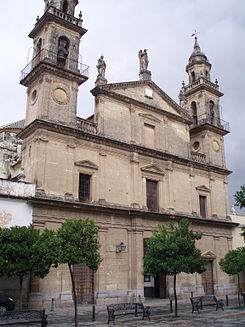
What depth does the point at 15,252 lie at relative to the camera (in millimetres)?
15211

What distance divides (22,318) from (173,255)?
7552 mm

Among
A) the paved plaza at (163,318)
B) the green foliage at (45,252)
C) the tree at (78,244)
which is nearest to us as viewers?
the tree at (78,244)

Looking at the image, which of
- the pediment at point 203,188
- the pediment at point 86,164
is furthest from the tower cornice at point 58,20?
the pediment at point 203,188

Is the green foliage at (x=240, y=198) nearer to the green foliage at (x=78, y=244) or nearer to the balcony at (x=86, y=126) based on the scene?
the green foliage at (x=78, y=244)

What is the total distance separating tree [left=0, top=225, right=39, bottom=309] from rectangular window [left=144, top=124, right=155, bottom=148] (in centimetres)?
1346

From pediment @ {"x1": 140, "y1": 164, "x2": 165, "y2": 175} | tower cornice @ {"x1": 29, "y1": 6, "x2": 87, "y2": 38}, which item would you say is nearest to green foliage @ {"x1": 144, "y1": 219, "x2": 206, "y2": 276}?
pediment @ {"x1": 140, "y1": 164, "x2": 165, "y2": 175}

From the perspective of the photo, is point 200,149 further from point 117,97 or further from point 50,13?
point 50,13

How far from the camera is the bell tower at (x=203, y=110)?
31797 mm

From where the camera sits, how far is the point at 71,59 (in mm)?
24188

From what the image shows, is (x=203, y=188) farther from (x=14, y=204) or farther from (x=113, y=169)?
(x=14, y=204)

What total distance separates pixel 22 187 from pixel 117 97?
9.95 m

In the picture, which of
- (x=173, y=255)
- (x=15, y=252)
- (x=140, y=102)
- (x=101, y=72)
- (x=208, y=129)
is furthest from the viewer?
(x=208, y=129)

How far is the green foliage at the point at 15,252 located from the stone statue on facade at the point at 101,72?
13.1 m

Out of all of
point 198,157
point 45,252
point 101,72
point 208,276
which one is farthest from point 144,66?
point 45,252
